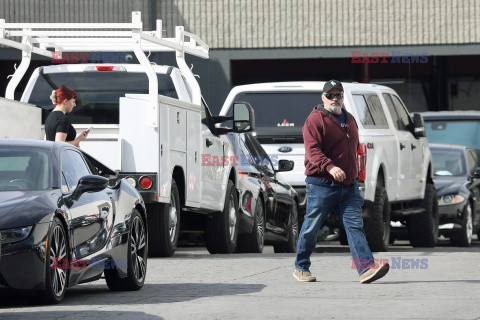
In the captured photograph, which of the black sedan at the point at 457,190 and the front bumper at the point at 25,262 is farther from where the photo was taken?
the black sedan at the point at 457,190

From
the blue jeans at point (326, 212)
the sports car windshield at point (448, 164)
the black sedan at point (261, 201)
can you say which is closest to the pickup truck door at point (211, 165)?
the black sedan at point (261, 201)

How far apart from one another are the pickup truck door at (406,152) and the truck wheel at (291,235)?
1.43m

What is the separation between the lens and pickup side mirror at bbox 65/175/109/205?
31.8 ft

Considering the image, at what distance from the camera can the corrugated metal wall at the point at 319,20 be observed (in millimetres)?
28500

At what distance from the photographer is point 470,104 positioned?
103 feet

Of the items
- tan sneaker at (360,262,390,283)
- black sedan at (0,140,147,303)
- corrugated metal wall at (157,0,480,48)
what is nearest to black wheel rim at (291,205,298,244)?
tan sneaker at (360,262,390,283)

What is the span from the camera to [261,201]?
17234 millimetres

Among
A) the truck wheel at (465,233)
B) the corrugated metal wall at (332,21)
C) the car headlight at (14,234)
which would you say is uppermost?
the corrugated metal wall at (332,21)

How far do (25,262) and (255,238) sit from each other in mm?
7908

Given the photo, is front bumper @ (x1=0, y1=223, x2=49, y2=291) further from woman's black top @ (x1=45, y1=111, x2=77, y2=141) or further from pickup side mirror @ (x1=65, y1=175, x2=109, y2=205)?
woman's black top @ (x1=45, y1=111, x2=77, y2=141)

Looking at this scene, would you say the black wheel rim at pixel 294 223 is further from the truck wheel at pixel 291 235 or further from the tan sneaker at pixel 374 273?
the tan sneaker at pixel 374 273

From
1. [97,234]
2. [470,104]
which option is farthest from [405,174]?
[470,104]

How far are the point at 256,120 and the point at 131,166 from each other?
3.57 meters

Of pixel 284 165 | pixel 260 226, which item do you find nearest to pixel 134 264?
pixel 284 165
